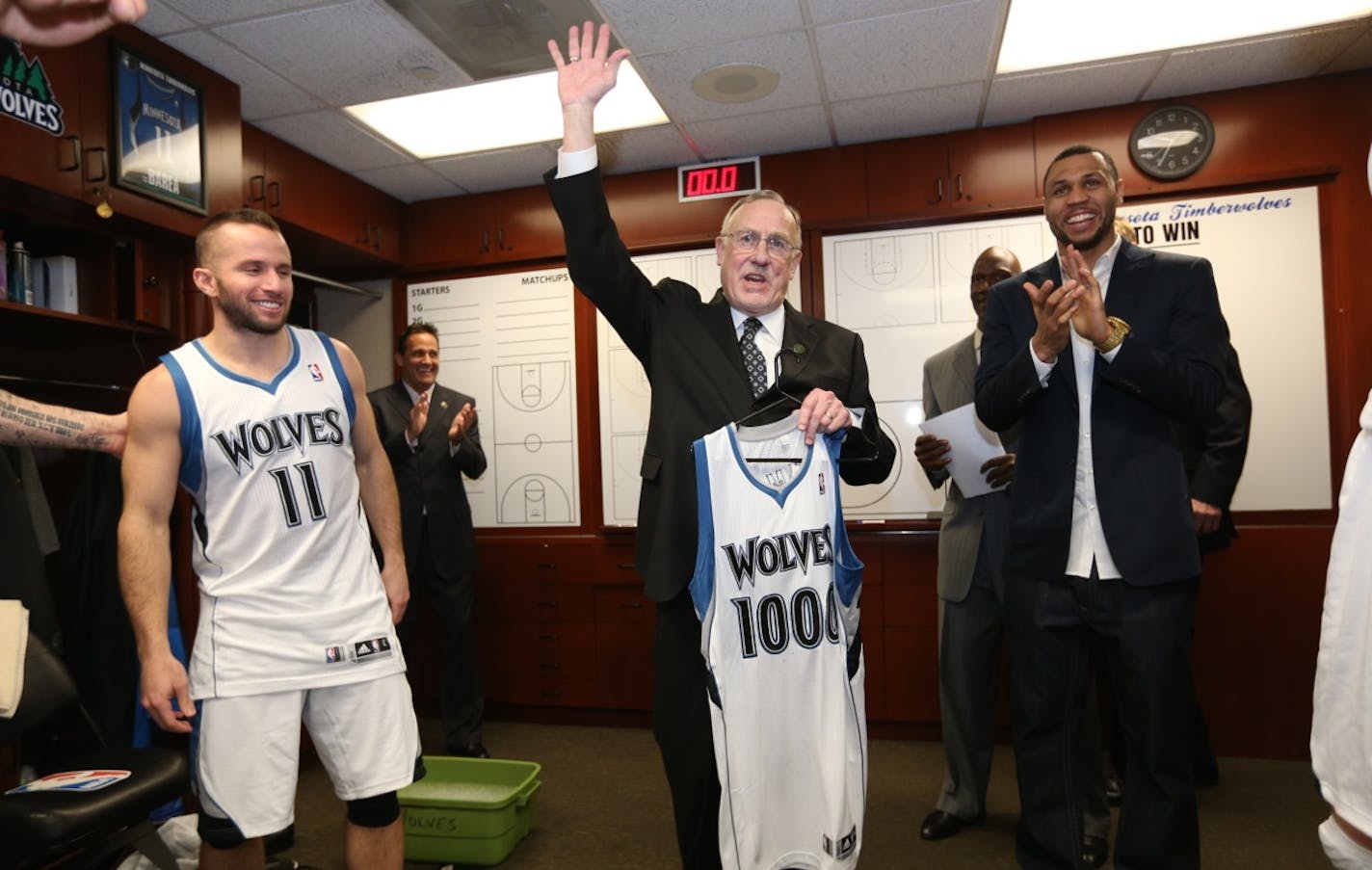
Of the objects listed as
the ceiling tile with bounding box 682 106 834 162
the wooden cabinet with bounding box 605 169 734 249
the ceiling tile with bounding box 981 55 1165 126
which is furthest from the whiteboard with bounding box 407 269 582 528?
the ceiling tile with bounding box 981 55 1165 126

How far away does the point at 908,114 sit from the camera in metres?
3.62

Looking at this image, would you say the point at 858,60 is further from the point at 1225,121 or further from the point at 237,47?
the point at 237,47

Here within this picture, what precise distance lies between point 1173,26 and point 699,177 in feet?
6.77

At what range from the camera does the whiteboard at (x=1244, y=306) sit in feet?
11.1

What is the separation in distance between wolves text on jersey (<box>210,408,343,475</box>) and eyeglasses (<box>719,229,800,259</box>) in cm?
104

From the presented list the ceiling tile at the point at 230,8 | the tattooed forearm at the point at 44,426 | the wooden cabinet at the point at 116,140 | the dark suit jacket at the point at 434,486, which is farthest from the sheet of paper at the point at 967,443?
the wooden cabinet at the point at 116,140

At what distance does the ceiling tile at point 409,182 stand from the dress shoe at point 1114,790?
3.97 meters

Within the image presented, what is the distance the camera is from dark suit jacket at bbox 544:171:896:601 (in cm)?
160

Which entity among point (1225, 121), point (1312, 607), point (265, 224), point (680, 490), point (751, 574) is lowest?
point (1312, 607)

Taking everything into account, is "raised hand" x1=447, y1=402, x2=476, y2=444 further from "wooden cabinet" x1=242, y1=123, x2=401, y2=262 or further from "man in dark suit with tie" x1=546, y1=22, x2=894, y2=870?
"man in dark suit with tie" x1=546, y1=22, x2=894, y2=870

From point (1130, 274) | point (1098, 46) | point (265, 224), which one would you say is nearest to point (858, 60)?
point (1098, 46)

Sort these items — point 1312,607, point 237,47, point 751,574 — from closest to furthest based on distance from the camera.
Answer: point 751,574
point 237,47
point 1312,607

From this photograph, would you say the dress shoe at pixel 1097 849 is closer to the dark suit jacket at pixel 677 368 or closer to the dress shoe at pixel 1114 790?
the dress shoe at pixel 1114 790

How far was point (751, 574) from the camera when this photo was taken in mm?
1550
